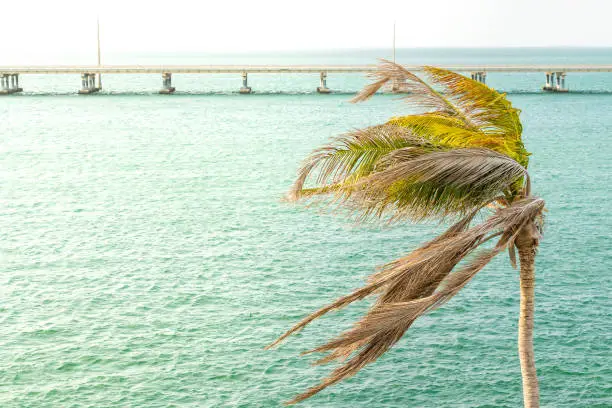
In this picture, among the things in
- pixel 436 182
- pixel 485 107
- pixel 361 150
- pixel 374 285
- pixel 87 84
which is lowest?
pixel 87 84

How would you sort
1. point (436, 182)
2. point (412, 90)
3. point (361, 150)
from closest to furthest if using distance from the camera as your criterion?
point (436, 182) → point (361, 150) → point (412, 90)

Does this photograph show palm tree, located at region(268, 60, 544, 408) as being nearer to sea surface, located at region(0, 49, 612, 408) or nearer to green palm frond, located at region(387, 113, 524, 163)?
green palm frond, located at region(387, 113, 524, 163)

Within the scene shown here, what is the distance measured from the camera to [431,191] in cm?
1455

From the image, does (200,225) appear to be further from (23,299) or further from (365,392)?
(365,392)

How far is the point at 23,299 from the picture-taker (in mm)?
32719

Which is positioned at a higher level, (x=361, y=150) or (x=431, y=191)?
(x=361, y=150)

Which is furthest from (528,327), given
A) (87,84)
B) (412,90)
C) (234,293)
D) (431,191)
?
(87,84)

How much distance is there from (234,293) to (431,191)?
19.7m

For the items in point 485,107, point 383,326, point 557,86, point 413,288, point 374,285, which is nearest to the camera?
point 383,326

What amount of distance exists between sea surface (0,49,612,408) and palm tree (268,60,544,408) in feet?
32.0

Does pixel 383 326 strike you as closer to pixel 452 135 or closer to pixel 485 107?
pixel 452 135

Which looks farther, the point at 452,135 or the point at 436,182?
the point at 452,135

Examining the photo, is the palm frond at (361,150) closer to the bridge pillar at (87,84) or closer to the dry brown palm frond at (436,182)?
the dry brown palm frond at (436,182)

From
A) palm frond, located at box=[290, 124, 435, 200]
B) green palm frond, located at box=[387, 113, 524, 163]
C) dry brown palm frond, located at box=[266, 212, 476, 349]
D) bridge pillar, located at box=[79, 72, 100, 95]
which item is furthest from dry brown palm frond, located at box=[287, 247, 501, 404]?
bridge pillar, located at box=[79, 72, 100, 95]
